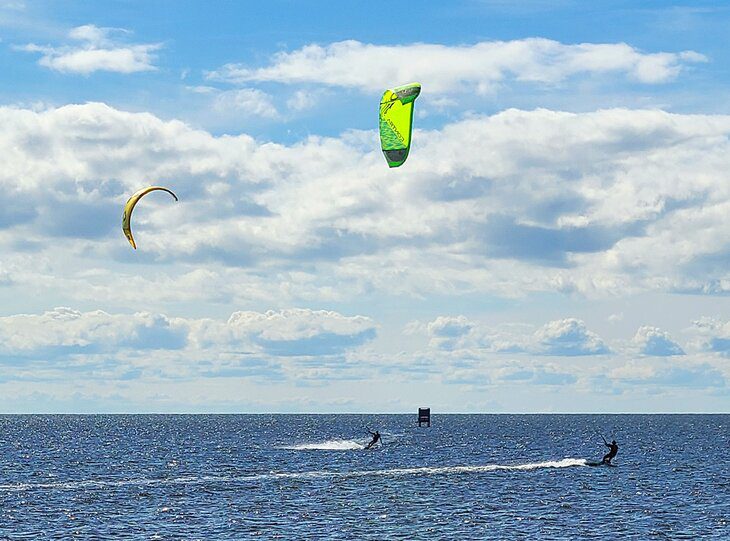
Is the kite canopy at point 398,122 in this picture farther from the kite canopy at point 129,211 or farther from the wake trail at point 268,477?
the wake trail at point 268,477

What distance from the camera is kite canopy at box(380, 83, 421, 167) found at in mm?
52441

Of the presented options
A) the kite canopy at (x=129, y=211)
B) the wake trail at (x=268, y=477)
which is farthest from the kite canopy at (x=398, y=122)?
the wake trail at (x=268, y=477)

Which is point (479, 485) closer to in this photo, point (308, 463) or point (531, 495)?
point (531, 495)

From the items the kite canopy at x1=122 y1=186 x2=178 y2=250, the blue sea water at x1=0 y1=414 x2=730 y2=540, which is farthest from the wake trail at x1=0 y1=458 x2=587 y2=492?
the kite canopy at x1=122 y1=186 x2=178 y2=250

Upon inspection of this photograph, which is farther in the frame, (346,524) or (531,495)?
(531,495)

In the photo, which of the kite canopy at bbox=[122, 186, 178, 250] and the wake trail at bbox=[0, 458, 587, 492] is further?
the wake trail at bbox=[0, 458, 587, 492]

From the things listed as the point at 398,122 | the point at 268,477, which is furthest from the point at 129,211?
the point at 268,477

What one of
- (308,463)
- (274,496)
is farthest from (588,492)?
(308,463)

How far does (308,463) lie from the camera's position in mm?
101562

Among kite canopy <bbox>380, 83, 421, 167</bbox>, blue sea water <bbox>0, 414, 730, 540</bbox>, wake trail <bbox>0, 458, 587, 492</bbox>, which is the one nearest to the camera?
kite canopy <bbox>380, 83, 421, 167</bbox>

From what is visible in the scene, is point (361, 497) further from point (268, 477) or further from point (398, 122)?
point (398, 122)

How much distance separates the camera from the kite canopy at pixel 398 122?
52441mm

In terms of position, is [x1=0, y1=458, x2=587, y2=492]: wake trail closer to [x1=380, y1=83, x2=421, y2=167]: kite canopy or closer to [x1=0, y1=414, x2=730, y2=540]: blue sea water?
[x1=0, y1=414, x2=730, y2=540]: blue sea water

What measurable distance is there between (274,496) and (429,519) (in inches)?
586
